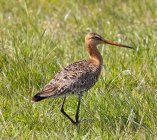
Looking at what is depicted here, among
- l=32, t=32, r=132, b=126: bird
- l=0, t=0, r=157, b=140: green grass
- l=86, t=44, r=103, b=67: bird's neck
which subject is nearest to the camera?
l=0, t=0, r=157, b=140: green grass

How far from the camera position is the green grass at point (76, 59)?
653cm

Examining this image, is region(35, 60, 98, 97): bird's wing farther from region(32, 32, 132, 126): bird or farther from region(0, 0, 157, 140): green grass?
region(0, 0, 157, 140): green grass

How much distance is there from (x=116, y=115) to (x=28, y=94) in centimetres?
95

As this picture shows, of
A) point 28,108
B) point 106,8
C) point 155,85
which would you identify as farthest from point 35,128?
point 106,8

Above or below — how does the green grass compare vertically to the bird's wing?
below

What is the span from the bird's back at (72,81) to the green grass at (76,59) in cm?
15

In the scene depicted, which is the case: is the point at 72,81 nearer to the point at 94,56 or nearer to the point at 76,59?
the point at 94,56

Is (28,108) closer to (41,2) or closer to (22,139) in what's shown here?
(22,139)

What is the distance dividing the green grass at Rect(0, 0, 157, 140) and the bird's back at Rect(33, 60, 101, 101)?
0.15 m

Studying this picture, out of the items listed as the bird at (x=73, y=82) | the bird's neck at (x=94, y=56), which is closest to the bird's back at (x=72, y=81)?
the bird at (x=73, y=82)

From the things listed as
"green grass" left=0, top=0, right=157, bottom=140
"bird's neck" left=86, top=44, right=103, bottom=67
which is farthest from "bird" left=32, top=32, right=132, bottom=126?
"green grass" left=0, top=0, right=157, bottom=140

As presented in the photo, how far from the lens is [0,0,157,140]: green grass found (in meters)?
6.53

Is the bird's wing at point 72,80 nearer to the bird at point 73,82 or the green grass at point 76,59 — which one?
the bird at point 73,82

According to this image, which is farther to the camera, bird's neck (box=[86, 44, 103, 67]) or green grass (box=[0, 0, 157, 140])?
bird's neck (box=[86, 44, 103, 67])
